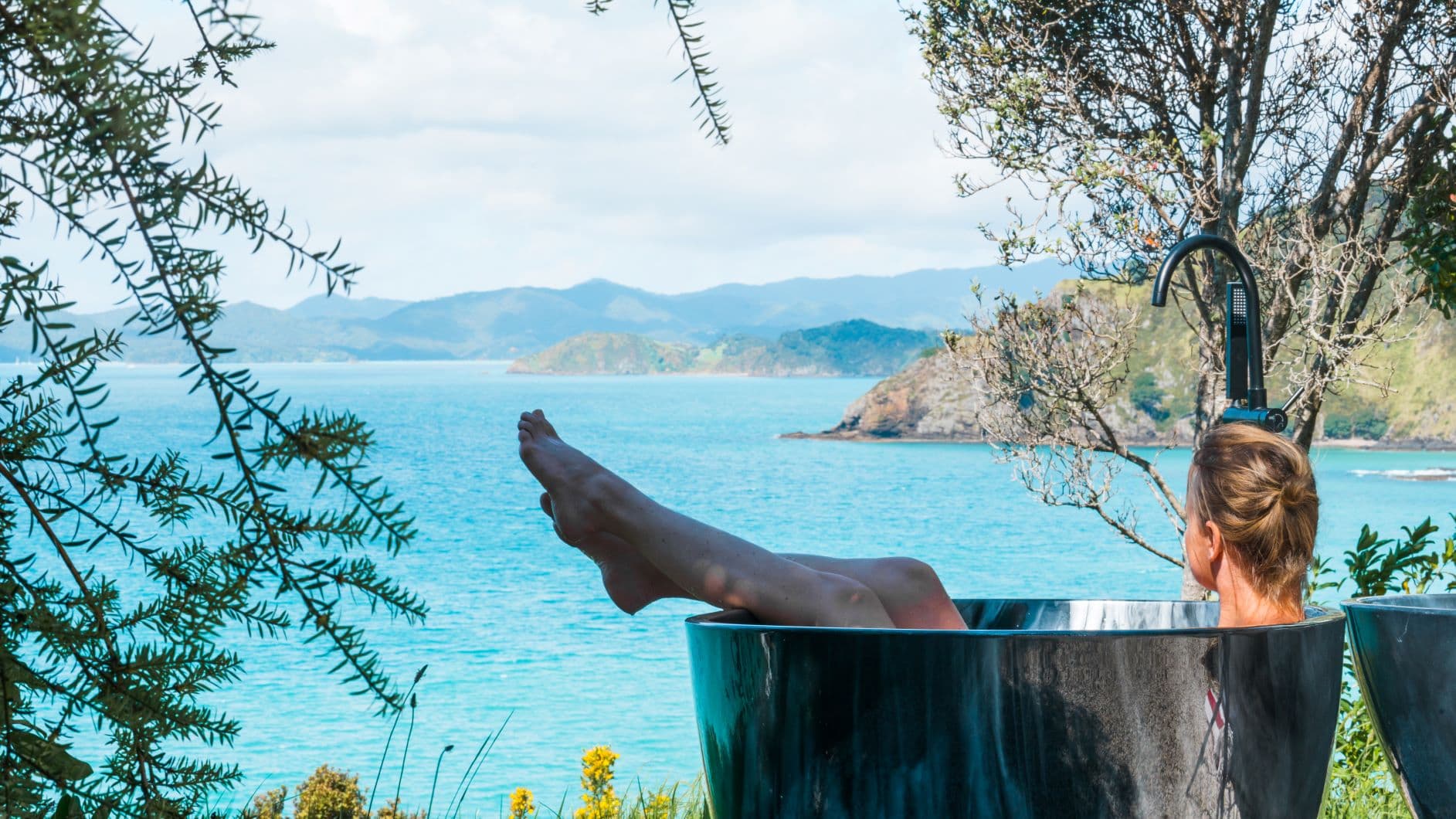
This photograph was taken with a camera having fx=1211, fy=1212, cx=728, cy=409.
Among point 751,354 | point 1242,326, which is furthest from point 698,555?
point 751,354

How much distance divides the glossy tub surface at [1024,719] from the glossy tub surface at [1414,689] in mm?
373

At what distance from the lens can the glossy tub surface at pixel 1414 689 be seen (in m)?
1.70

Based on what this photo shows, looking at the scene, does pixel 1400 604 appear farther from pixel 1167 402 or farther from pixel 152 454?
pixel 1167 402

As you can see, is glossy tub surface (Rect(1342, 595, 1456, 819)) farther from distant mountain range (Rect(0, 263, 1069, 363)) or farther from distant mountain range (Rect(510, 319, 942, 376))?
distant mountain range (Rect(0, 263, 1069, 363))

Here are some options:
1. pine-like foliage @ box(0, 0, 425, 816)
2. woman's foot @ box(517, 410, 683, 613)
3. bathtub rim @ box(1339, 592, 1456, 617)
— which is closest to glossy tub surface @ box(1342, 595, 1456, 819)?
bathtub rim @ box(1339, 592, 1456, 617)

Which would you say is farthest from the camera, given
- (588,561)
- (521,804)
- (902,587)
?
(588,561)

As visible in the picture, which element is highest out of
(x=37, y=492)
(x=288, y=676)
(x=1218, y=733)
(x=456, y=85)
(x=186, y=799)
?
(x=456, y=85)

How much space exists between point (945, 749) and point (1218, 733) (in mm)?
318

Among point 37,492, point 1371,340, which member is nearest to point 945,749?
point 37,492

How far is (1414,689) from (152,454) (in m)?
1.73

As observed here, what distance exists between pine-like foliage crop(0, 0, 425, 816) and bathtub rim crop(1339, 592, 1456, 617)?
155cm

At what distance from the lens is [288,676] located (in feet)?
72.9

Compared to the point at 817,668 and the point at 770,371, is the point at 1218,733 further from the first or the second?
the point at 770,371

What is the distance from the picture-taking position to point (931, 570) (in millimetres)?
2029
